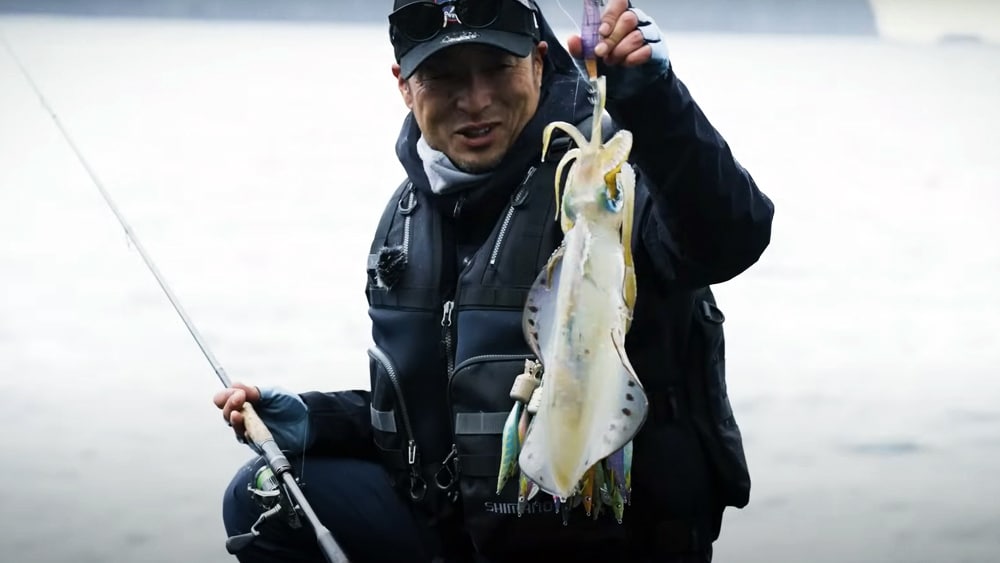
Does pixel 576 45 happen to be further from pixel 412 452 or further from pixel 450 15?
pixel 412 452

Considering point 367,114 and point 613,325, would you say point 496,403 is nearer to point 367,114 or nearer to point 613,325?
point 613,325

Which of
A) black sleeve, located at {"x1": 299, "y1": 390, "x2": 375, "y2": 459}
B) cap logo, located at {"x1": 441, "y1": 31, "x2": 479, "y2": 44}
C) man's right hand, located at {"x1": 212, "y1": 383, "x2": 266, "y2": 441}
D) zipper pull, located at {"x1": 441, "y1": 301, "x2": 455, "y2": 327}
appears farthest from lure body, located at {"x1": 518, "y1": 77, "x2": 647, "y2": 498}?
black sleeve, located at {"x1": 299, "y1": 390, "x2": 375, "y2": 459}

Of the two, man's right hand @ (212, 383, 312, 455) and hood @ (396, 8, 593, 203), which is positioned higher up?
hood @ (396, 8, 593, 203)

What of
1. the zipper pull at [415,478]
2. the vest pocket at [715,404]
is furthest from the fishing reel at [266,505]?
the vest pocket at [715,404]

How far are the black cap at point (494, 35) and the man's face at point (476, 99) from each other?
0.08 feet

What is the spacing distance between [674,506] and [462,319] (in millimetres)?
486

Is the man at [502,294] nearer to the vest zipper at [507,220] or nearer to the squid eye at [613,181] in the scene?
the vest zipper at [507,220]

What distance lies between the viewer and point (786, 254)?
17.4 feet

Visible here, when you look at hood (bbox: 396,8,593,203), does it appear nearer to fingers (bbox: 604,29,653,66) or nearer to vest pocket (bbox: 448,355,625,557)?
vest pocket (bbox: 448,355,625,557)

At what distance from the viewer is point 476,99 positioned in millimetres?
2309

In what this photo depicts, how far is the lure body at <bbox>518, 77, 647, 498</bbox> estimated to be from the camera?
1.64 m

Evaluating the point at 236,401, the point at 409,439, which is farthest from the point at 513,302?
the point at 236,401

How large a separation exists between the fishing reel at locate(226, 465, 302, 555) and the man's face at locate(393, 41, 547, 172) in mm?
683

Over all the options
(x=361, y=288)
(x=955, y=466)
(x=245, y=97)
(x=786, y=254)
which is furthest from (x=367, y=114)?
(x=955, y=466)
